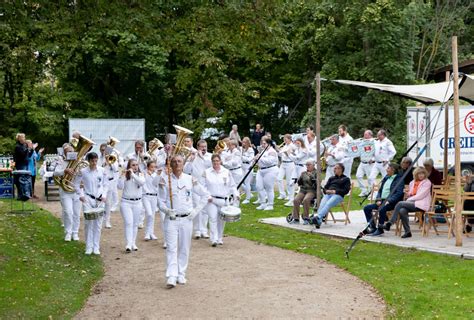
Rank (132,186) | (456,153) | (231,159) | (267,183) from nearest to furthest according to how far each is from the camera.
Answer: (456,153), (132,186), (231,159), (267,183)

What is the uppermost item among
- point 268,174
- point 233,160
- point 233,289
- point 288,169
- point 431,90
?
point 431,90

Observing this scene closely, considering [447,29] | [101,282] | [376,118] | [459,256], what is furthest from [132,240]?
[447,29]

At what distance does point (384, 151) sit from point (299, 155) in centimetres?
242

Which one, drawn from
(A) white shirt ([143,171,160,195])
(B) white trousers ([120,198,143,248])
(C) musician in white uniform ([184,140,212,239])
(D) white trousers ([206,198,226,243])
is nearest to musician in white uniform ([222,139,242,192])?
(C) musician in white uniform ([184,140,212,239])

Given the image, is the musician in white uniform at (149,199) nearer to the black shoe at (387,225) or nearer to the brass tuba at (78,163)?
the brass tuba at (78,163)

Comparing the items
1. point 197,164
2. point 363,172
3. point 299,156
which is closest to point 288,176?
point 299,156

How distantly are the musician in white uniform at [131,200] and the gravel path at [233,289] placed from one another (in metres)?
0.38

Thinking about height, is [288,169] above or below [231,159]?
below

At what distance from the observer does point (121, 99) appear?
4353cm

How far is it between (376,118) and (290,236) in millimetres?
18041

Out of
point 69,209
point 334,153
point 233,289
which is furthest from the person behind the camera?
point 334,153

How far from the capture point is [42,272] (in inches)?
483

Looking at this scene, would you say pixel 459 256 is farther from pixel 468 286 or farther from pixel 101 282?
pixel 101 282

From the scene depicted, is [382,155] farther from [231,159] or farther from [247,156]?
[231,159]
